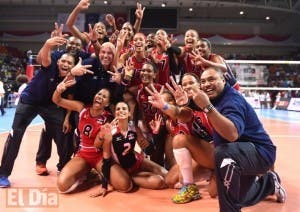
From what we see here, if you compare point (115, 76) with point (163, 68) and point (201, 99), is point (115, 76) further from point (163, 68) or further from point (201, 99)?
point (201, 99)

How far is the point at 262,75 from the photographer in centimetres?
1891

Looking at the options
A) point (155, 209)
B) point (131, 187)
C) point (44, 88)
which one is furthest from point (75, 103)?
point (155, 209)

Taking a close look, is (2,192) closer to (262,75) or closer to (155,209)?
(155,209)

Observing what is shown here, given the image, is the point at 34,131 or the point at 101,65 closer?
the point at 101,65

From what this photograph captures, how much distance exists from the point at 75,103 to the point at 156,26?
16843mm

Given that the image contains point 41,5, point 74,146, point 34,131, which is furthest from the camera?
point 41,5

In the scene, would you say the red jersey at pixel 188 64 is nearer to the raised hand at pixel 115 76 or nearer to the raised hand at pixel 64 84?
the raised hand at pixel 115 76

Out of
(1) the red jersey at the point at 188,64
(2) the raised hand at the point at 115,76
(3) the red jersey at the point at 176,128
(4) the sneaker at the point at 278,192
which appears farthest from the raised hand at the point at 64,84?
(4) the sneaker at the point at 278,192

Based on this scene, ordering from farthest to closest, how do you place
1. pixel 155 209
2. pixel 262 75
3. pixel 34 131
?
pixel 262 75 → pixel 34 131 → pixel 155 209

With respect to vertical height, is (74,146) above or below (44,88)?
below

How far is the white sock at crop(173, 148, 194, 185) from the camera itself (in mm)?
3094

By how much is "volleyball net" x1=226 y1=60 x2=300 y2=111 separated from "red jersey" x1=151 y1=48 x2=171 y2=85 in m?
10.4

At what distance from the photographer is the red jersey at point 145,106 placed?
3859 millimetres

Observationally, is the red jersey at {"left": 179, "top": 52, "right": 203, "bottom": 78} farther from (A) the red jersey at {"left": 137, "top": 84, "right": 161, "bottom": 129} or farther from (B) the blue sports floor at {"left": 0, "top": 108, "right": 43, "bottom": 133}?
(B) the blue sports floor at {"left": 0, "top": 108, "right": 43, "bottom": 133}
